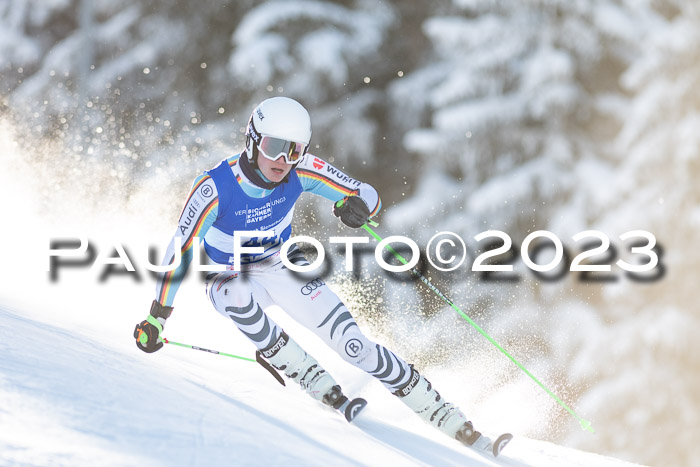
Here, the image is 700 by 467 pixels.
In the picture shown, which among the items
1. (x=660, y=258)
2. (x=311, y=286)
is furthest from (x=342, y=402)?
(x=660, y=258)

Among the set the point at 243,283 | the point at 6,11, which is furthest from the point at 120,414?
the point at 6,11

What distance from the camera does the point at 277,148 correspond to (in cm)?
385

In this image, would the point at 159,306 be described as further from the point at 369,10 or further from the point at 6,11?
the point at 6,11

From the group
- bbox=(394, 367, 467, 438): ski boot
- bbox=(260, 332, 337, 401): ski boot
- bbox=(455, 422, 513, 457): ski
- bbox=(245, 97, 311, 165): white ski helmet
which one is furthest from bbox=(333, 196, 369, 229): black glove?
bbox=(455, 422, 513, 457): ski

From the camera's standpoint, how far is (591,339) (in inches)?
456

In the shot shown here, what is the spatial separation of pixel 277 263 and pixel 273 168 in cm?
61

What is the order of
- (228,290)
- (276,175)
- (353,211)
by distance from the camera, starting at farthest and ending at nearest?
(353,211) → (228,290) → (276,175)

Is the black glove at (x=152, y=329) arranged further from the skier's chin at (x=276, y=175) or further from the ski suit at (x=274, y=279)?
the skier's chin at (x=276, y=175)

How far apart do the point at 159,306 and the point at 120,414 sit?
924 millimetres

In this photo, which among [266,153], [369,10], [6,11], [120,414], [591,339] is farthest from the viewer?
[6,11]

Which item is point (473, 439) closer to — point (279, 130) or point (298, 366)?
point (298, 366)

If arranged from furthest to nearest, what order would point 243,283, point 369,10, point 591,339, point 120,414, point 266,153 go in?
point 369,10
point 591,339
point 243,283
point 266,153
point 120,414

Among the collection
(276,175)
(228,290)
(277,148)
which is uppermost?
(277,148)

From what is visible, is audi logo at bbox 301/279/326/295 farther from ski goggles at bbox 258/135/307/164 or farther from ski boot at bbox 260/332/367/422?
ski goggles at bbox 258/135/307/164
